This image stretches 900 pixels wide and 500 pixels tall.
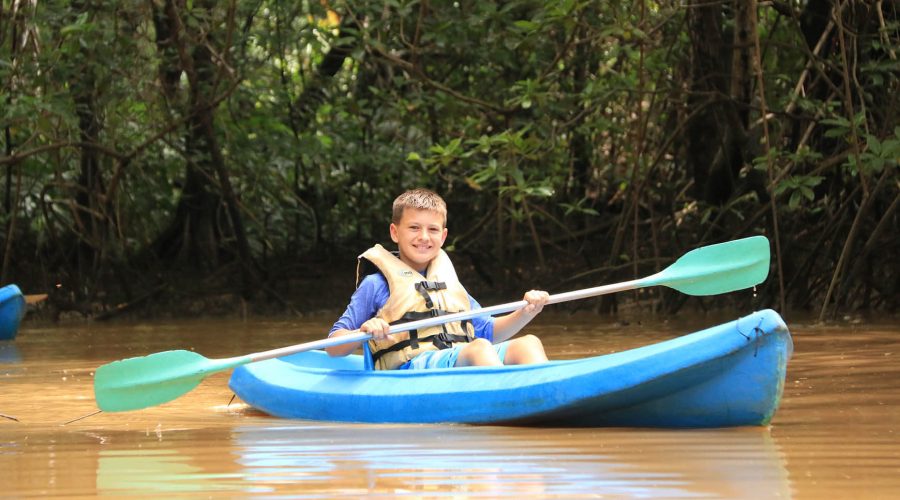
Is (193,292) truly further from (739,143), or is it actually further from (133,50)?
(739,143)

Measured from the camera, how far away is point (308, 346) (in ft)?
13.4

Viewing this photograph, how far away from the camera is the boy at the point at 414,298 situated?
4.20 meters

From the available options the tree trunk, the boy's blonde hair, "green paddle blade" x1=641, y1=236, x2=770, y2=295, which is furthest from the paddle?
the tree trunk

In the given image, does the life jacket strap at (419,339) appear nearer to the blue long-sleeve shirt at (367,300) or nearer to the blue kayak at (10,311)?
the blue long-sleeve shirt at (367,300)

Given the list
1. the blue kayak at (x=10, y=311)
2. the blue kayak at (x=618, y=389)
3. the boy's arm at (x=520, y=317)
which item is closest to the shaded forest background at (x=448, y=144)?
the blue kayak at (x=10, y=311)

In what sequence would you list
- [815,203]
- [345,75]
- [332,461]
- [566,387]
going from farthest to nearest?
1. [345,75]
2. [815,203]
3. [566,387]
4. [332,461]

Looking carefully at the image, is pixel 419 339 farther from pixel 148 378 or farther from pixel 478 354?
pixel 148 378

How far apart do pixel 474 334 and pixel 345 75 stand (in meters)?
6.61

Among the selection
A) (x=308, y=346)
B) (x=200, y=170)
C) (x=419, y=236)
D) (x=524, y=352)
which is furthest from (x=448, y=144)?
(x=524, y=352)

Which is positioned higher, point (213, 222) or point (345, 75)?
point (345, 75)

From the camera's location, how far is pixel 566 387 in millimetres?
3496

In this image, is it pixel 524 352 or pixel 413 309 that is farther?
pixel 413 309

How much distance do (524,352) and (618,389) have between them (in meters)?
0.55

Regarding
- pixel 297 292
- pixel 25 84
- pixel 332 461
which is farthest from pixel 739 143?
pixel 332 461
